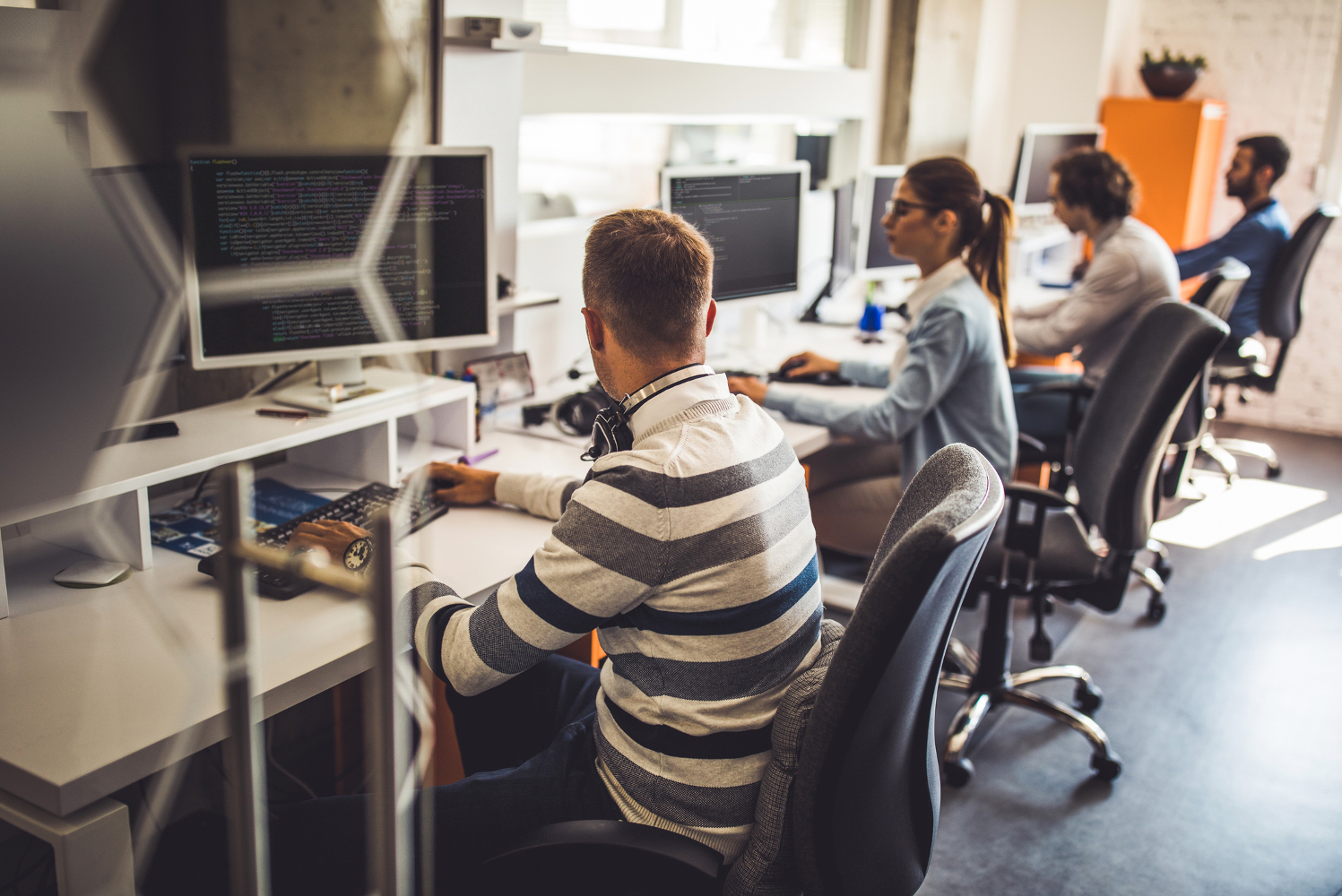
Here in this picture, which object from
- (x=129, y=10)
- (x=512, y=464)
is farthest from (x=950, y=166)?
(x=129, y=10)

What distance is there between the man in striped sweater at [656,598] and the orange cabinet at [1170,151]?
155 inches

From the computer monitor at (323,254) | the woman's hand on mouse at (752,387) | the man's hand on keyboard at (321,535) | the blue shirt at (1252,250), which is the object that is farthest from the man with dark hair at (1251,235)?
the man's hand on keyboard at (321,535)

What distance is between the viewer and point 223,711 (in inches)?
15.5

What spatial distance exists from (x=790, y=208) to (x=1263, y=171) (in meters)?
2.49

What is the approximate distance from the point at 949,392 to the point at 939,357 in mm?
108

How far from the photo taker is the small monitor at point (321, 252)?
0.48 metres

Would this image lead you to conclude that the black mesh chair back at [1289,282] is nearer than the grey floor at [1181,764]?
No

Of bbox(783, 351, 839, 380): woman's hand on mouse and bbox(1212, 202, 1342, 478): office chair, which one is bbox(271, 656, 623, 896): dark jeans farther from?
bbox(1212, 202, 1342, 478): office chair

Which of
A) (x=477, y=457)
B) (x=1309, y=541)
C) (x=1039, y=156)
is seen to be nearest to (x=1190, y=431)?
(x=1309, y=541)

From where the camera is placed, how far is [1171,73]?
4.53 metres

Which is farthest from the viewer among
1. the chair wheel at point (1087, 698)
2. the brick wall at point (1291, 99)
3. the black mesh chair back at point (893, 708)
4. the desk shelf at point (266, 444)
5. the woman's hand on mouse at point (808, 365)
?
the brick wall at point (1291, 99)

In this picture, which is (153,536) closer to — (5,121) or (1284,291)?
(5,121)

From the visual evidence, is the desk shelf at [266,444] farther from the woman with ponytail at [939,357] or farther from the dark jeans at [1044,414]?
the dark jeans at [1044,414]

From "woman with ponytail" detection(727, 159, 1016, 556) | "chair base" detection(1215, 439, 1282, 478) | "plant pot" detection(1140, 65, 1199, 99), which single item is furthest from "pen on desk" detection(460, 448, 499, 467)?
"plant pot" detection(1140, 65, 1199, 99)
